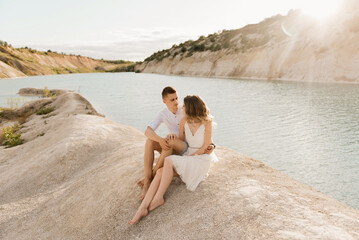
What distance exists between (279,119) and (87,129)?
12672mm

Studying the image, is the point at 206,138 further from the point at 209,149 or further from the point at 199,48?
the point at 199,48

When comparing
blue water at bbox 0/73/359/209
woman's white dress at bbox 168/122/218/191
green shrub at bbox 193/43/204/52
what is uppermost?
green shrub at bbox 193/43/204/52

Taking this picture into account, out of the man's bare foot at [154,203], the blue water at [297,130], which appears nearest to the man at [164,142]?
the man's bare foot at [154,203]

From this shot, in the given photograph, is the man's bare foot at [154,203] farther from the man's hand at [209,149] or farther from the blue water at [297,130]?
the blue water at [297,130]

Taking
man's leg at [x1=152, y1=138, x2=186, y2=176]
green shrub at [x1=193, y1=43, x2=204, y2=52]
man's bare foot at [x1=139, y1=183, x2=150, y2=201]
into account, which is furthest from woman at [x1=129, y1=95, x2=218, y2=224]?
green shrub at [x1=193, y1=43, x2=204, y2=52]

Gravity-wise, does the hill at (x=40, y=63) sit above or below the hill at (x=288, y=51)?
below

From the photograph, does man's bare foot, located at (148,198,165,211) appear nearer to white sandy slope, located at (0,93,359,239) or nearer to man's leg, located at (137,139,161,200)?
white sandy slope, located at (0,93,359,239)

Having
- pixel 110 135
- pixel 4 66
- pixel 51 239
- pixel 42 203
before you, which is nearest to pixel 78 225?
pixel 51 239

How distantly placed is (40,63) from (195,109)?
137m

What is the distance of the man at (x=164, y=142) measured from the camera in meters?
5.15

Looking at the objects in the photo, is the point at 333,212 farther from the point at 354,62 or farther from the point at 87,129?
the point at 354,62

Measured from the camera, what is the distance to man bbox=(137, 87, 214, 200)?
515cm

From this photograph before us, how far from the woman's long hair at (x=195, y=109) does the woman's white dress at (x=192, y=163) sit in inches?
7.9

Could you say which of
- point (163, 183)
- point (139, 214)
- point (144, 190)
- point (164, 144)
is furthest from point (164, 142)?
point (139, 214)
